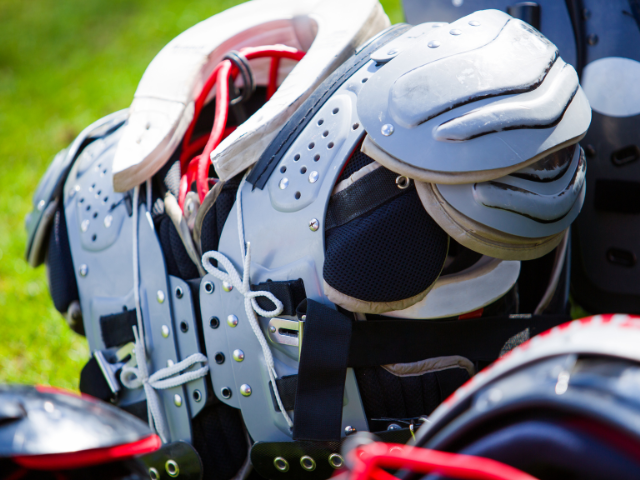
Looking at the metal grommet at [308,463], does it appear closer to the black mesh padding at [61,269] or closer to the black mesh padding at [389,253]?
the black mesh padding at [389,253]

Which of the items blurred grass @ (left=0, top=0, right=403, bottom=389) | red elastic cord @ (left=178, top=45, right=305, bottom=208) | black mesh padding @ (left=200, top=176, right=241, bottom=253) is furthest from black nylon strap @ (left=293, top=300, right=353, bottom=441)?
blurred grass @ (left=0, top=0, right=403, bottom=389)

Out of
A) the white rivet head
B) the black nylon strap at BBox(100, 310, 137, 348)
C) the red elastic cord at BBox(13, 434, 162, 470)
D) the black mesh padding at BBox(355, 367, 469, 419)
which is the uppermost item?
the white rivet head

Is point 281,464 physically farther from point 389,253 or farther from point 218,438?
point 389,253

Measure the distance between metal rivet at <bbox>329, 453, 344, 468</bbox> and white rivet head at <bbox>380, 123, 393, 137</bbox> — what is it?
0.48 meters

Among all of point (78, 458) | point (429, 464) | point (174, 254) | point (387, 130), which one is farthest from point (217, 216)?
point (429, 464)

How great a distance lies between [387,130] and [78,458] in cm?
51

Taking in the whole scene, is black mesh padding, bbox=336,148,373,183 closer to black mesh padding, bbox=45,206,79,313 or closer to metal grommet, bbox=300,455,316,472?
metal grommet, bbox=300,455,316,472

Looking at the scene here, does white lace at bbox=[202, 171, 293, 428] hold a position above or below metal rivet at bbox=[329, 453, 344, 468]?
above

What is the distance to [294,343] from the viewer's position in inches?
35.2

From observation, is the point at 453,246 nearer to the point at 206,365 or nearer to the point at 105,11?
the point at 206,365

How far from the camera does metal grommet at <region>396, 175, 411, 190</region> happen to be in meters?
0.82

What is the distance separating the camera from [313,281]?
0.87 metres

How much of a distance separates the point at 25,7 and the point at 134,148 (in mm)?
4358

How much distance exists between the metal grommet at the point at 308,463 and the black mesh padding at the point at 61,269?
570 mm
